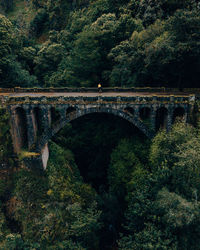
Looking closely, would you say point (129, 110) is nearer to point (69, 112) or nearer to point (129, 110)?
point (129, 110)

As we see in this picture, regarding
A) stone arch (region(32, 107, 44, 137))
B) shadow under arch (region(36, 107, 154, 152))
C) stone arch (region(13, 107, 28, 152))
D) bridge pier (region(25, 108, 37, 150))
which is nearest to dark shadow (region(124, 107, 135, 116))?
shadow under arch (region(36, 107, 154, 152))

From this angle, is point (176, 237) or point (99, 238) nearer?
point (176, 237)

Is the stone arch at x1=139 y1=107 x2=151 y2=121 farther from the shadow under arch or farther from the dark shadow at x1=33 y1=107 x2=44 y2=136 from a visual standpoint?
the dark shadow at x1=33 y1=107 x2=44 y2=136

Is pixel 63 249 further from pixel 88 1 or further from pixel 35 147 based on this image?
pixel 88 1

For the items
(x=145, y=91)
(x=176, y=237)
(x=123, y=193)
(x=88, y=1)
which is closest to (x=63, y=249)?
(x=123, y=193)

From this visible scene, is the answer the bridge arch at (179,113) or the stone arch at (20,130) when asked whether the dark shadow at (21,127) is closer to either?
the stone arch at (20,130)

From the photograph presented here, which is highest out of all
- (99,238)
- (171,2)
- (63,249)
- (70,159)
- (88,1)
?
(88,1)
